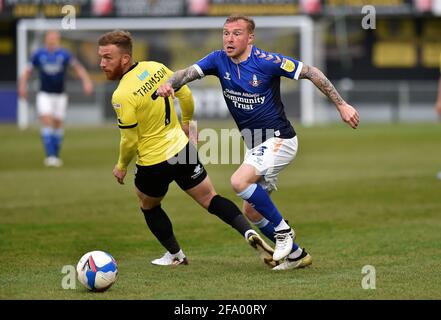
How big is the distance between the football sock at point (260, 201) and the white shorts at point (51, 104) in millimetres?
12376

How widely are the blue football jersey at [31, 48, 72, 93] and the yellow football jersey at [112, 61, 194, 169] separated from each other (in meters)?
11.7

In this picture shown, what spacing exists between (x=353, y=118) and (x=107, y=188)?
8506 millimetres

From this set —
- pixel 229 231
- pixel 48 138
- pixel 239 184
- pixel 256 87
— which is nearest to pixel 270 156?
pixel 239 184

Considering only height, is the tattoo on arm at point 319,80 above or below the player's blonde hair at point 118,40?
below

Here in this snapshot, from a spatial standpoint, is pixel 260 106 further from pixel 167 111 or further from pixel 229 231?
pixel 229 231

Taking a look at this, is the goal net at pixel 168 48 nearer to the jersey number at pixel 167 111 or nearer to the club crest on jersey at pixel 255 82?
the jersey number at pixel 167 111

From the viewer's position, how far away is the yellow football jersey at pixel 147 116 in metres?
8.99

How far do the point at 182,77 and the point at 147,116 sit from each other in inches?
19.3

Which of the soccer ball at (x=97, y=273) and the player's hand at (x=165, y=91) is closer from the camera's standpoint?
the soccer ball at (x=97, y=273)

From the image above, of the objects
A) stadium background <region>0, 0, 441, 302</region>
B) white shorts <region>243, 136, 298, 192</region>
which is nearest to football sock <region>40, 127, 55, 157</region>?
stadium background <region>0, 0, 441, 302</region>

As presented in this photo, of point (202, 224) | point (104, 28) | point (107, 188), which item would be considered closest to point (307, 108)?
point (104, 28)

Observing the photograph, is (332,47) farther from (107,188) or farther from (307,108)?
(107,188)

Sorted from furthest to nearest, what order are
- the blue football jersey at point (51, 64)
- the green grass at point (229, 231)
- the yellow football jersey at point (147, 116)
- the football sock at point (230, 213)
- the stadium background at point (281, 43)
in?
the stadium background at point (281, 43), the blue football jersey at point (51, 64), the football sock at point (230, 213), the yellow football jersey at point (147, 116), the green grass at point (229, 231)

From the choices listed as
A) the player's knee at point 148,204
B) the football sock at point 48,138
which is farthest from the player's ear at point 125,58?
the football sock at point 48,138
